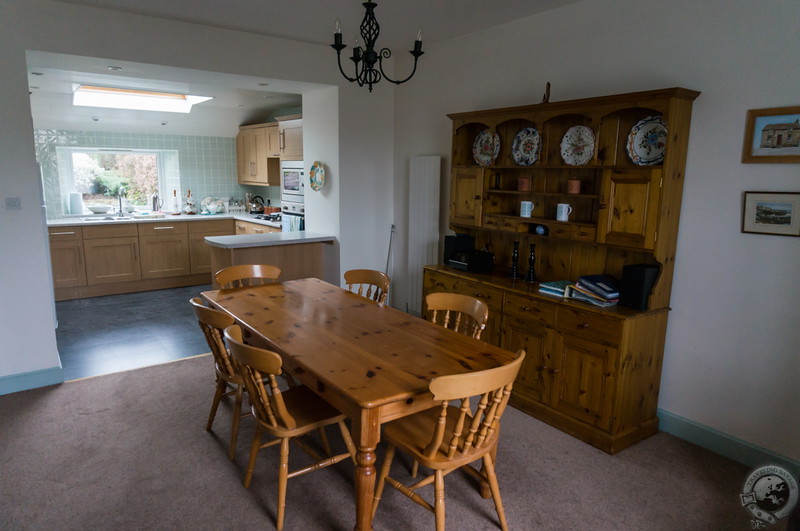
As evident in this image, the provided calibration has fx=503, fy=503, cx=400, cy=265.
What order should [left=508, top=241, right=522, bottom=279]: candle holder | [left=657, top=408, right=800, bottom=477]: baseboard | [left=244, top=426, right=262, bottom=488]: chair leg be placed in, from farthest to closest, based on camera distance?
[left=508, top=241, right=522, bottom=279]: candle holder → [left=657, top=408, right=800, bottom=477]: baseboard → [left=244, top=426, right=262, bottom=488]: chair leg

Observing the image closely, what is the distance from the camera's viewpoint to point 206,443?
2.83 metres

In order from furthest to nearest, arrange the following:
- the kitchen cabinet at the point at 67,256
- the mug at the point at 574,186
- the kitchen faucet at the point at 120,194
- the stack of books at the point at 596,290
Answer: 1. the kitchen faucet at the point at 120,194
2. the kitchen cabinet at the point at 67,256
3. the mug at the point at 574,186
4. the stack of books at the point at 596,290

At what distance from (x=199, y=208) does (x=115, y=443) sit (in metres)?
4.96

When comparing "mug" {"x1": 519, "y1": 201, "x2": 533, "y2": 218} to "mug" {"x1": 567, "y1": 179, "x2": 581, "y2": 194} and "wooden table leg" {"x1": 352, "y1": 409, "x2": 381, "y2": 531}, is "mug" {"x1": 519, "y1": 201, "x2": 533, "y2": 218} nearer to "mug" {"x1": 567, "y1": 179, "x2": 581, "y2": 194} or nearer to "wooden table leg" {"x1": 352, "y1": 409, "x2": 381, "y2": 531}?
"mug" {"x1": 567, "y1": 179, "x2": 581, "y2": 194}

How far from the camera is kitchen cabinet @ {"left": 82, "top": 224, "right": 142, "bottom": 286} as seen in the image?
5.83 meters

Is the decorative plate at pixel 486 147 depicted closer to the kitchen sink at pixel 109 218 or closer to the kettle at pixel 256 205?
the kettle at pixel 256 205

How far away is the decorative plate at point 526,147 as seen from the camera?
346 centimetres

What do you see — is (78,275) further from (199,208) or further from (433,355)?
(433,355)

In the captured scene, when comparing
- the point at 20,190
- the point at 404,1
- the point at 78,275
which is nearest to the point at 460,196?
the point at 404,1

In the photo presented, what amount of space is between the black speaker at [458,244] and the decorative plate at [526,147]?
708mm

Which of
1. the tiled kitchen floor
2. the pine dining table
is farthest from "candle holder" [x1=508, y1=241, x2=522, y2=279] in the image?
the tiled kitchen floor

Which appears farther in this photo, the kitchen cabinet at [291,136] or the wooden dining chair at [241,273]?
the kitchen cabinet at [291,136]

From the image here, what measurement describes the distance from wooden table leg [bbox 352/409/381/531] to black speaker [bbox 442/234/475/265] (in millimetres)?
2270

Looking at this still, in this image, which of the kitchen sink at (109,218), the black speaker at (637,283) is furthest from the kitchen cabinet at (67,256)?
the black speaker at (637,283)
